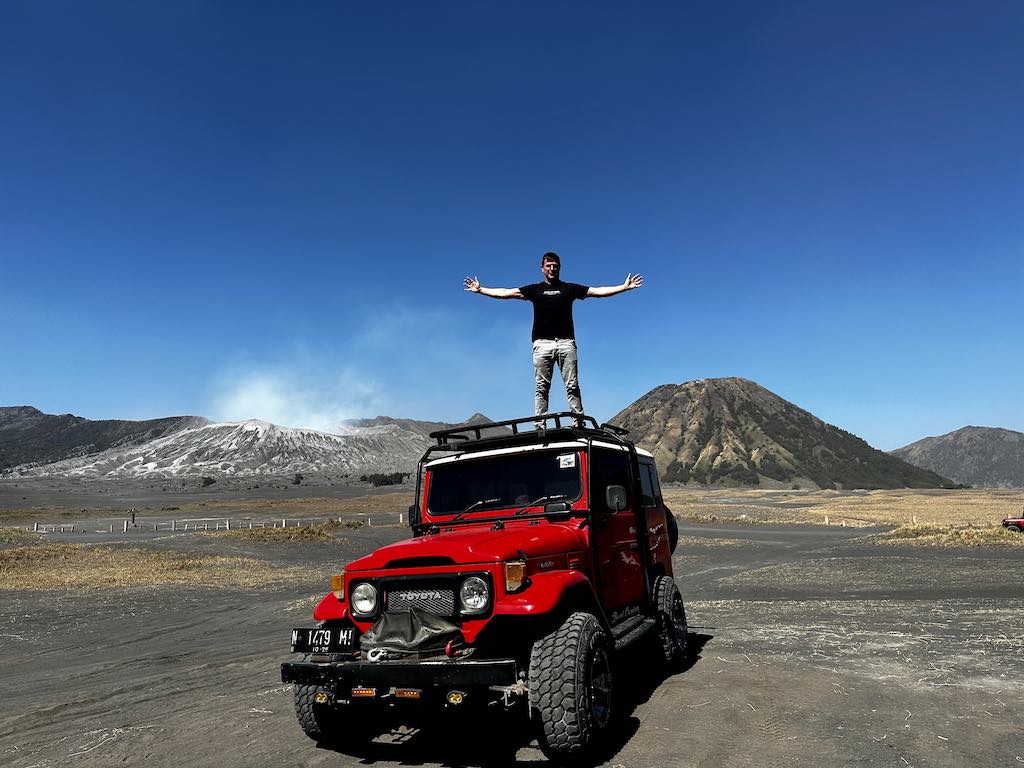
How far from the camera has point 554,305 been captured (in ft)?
28.2

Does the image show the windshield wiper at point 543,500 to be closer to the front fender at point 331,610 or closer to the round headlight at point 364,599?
the round headlight at point 364,599

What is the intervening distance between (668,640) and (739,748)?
266 cm

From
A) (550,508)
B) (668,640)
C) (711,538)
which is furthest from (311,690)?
(711,538)

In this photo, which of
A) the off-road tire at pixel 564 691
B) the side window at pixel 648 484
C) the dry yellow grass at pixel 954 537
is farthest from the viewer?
the dry yellow grass at pixel 954 537

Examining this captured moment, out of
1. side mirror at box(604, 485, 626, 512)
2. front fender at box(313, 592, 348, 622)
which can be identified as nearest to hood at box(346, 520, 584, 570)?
front fender at box(313, 592, 348, 622)

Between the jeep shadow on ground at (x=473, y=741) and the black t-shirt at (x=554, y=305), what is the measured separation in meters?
4.32

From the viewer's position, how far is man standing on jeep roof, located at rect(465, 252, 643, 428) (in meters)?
8.59

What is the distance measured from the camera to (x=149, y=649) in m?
11.7

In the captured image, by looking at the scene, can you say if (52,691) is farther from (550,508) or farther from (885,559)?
(885,559)

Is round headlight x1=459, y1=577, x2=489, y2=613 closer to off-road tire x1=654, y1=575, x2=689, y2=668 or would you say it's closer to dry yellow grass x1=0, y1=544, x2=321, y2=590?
off-road tire x1=654, y1=575, x2=689, y2=668

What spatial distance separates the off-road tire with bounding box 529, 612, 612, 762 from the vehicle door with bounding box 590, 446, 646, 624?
140 cm

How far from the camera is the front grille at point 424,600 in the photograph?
565 centimetres

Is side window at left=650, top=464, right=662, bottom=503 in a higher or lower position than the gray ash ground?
higher

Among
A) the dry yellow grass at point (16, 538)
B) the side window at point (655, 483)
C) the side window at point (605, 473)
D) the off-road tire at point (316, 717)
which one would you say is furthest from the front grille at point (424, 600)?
the dry yellow grass at point (16, 538)
